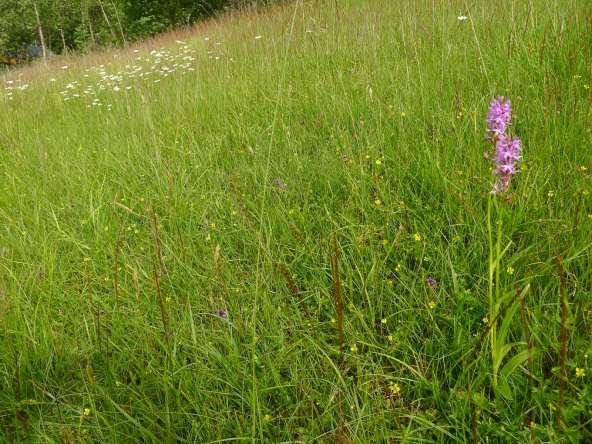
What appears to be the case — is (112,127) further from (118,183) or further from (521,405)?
(521,405)

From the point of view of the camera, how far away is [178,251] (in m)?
1.58

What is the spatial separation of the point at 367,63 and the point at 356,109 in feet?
2.42

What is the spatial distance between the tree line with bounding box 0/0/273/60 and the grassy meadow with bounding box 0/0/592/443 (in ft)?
4.43

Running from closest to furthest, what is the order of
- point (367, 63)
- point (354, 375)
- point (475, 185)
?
point (354, 375) → point (475, 185) → point (367, 63)

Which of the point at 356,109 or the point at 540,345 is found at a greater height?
the point at 356,109

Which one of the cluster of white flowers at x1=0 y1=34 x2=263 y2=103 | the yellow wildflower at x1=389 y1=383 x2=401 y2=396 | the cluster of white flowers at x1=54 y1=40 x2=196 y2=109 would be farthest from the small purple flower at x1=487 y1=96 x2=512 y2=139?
the cluster of white flowers at x1=54 y1=40 x2=196 y2=109

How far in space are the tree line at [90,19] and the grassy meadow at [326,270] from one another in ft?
4.43

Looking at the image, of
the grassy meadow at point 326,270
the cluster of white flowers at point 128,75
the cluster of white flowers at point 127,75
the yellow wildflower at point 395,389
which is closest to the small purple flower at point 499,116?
the grassy meadow at point 326,270

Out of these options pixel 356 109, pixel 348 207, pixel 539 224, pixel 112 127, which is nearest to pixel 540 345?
pixel 539 224

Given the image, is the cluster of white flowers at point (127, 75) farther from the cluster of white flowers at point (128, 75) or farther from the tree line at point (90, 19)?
the tree line at point (90, 19)

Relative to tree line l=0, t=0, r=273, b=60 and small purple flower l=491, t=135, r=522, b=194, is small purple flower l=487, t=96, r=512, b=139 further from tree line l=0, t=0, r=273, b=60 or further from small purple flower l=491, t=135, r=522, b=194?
tree line l=0, t=0, r=273, b=60

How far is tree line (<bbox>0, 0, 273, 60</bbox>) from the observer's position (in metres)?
10.4

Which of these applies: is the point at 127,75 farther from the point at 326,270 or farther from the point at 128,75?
the point at 326,270

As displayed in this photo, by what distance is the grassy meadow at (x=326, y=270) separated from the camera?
95 centimetres
